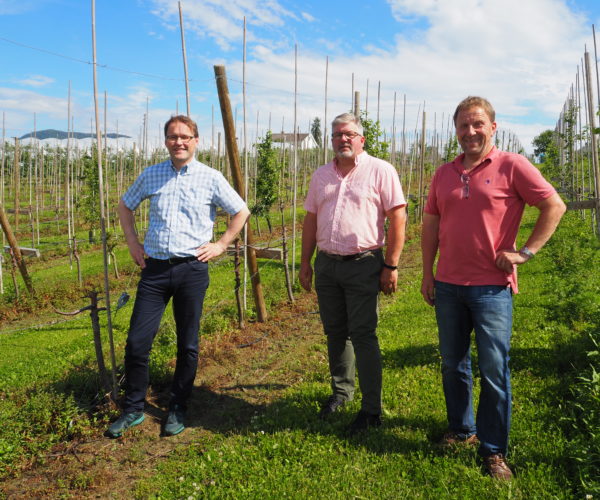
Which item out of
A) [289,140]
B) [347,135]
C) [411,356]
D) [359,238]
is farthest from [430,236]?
[289,140]

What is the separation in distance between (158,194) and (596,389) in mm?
3360

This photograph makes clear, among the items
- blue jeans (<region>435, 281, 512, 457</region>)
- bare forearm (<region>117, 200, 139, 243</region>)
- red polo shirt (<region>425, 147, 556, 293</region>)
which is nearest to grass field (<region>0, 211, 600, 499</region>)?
blue jeans (<region>435, 281, 512, 457</region>)

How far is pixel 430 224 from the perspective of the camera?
9.87ft

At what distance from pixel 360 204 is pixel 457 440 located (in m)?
1.66

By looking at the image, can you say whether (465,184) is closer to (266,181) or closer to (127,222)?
(127,222)

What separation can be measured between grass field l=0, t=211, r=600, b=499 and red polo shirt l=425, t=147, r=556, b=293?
44.1 inches

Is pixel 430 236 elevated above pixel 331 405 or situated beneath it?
elevated above

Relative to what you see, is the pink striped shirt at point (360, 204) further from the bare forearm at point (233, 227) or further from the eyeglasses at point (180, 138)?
the eyeglasses at point (180, 138)

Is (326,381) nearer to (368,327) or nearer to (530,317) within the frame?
(368,327)

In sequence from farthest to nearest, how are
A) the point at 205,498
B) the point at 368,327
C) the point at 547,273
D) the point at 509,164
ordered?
the point at 547,273 < the point at 368,327 < the point at 205,498 < the point at 509,164

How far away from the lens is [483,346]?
8.63 ft

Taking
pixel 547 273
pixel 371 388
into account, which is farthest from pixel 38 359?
pixel 547 273

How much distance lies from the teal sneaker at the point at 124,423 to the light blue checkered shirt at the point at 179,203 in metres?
1.26

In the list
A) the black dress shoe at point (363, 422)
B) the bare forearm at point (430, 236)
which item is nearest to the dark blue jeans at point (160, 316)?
the black dress shoe at point (363, 422)
